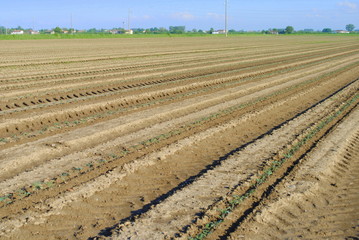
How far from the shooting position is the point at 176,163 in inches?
275

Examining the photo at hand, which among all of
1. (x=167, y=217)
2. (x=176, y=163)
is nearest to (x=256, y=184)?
(x=176, y=163)

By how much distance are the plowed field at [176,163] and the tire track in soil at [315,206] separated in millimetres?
18

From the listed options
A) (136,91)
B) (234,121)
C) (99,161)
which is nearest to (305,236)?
(99,161)

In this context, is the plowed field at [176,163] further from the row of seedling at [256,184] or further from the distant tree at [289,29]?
the distant tree at [289,29]

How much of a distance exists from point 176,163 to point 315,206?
237 centimetres

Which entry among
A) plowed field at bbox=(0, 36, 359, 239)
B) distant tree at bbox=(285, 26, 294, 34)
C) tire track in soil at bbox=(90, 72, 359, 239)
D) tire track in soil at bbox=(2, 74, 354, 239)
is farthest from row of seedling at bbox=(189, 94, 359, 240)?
distant tree at bbox=(285, 26, 294, 34)

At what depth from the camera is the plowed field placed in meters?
4.86

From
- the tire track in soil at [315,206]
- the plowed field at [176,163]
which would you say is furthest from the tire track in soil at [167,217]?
the tire track in soil at [315,206]

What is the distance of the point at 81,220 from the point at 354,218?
3227 mm

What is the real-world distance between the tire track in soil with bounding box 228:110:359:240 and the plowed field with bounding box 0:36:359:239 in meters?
0.02

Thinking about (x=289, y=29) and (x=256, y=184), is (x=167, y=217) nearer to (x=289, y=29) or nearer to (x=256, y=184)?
(x=256, y=184)

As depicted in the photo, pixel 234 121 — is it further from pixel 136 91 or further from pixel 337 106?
pixel 136 91

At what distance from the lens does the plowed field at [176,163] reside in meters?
→ 4.86

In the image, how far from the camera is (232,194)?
18.3 feet
